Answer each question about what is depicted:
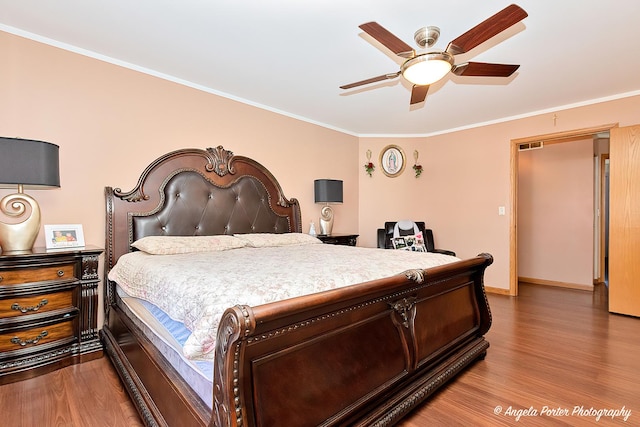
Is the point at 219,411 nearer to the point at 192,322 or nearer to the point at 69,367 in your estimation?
the point at 192,322

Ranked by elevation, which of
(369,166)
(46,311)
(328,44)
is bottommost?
(46,311)

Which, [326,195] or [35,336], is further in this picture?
[326,195]

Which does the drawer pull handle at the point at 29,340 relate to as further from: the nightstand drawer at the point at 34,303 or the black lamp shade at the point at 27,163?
the black lamp shade at the point at 27,163

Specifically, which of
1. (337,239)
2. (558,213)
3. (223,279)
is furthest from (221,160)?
(558,213)

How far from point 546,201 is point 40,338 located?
20.7ft

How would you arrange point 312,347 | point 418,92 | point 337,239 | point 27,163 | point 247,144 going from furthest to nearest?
point 337,239 → point 247,144 → point 418,92 → point 27,163 → point 312,347

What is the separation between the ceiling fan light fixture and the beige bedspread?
1252 millimetres

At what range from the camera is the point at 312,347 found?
4.20 feet

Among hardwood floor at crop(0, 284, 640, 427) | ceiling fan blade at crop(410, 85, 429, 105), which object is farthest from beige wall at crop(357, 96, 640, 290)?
hardwood floor at crop(0, 284, 640, 427)

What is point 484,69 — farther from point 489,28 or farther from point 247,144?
point 247,144

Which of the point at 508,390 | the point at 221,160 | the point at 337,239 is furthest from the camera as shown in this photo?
the point at 337,239

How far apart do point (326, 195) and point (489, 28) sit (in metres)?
2.68

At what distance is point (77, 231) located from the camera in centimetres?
250

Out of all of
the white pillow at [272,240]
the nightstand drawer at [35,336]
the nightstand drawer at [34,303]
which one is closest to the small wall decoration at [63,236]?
the nightstand drawer at [34,303]
